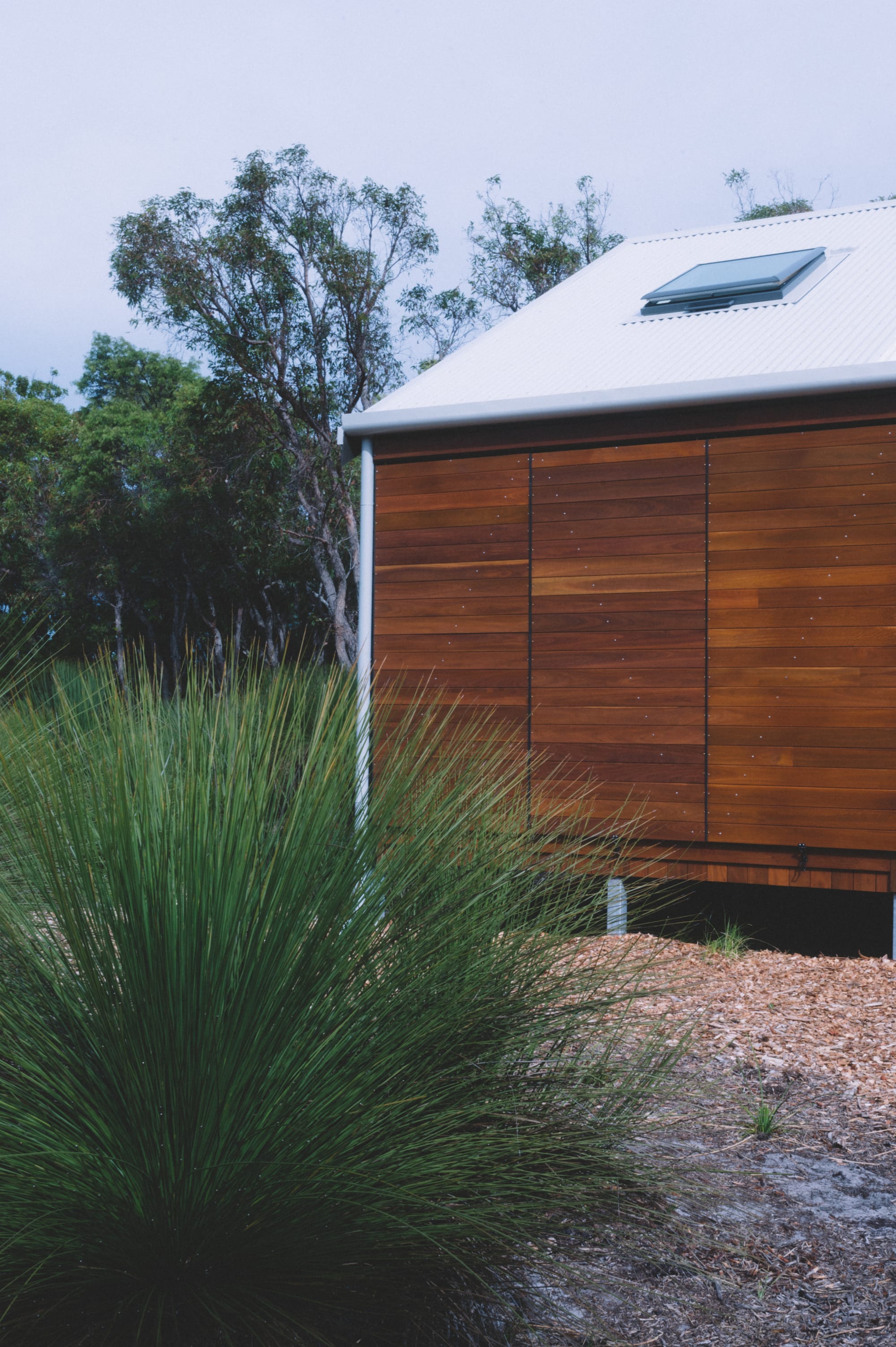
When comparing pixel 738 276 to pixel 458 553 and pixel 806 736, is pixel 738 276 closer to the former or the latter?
pixel 458 553

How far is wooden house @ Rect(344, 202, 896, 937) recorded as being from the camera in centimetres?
587

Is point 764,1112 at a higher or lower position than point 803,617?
lower

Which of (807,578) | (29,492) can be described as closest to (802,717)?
(807,578)

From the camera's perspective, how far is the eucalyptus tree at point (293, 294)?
59.6 feet

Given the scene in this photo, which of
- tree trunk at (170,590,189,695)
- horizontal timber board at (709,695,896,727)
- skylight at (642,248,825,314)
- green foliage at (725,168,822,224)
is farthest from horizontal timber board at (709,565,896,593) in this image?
green foliage at (725,168,822,224)

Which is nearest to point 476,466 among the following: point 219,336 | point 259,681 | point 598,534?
point 598,534

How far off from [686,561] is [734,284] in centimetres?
244

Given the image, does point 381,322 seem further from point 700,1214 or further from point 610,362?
point 700,1214

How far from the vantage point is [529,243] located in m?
21.5

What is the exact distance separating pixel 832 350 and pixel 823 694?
6.36 feet

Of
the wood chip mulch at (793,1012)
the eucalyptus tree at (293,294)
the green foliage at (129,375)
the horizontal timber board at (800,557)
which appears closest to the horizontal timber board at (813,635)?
the horizontal timber board at (800,557)

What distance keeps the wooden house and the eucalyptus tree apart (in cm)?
1081

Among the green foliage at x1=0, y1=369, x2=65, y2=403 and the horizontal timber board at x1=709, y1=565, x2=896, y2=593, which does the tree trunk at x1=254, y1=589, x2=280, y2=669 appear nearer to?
the green foliage at x1=0, y1=369, x2=65, y2=403

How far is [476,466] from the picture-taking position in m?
6.82
